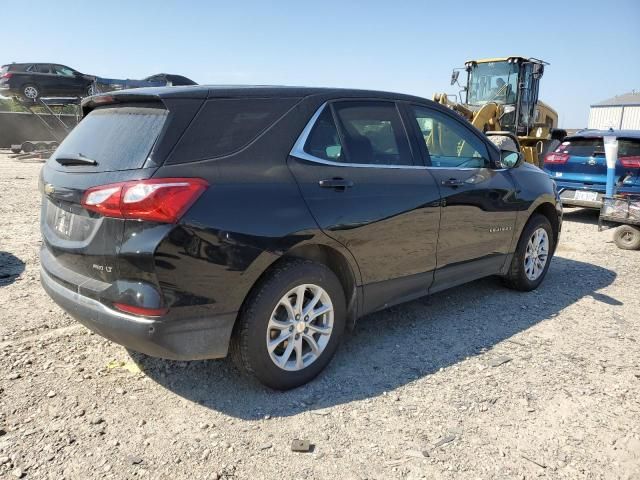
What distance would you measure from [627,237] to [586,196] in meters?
1.62

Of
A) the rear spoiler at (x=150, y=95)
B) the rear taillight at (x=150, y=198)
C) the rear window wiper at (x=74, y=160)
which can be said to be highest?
the rear spoiler at (x=150, y=95)

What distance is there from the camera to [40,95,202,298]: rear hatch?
2.58 meters

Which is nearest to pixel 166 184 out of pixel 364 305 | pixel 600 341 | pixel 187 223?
pixel 187 223

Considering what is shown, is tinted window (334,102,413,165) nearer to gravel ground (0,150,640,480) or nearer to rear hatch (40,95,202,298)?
rear hatch (40,95,202,298)

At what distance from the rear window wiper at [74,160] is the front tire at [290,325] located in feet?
3.82

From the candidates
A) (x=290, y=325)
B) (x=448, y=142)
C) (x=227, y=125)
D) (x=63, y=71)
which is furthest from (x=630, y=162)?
(x=63, y=71)

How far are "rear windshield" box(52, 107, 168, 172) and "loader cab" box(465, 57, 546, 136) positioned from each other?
12169 mm

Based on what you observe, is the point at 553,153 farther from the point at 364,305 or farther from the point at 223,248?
the point at 223,248

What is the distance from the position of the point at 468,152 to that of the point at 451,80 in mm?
10623

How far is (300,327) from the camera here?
121 inches

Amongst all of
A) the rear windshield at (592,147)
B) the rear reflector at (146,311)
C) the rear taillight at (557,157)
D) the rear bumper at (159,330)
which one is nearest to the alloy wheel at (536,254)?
the rear bumper at (159,330)

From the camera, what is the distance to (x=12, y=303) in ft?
13.9

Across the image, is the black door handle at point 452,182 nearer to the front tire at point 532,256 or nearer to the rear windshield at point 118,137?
the front tire at point 532,256

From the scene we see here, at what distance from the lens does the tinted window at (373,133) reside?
11.1 feet
